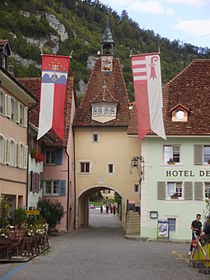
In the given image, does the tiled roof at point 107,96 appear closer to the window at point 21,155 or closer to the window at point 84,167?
the window at point 84,167

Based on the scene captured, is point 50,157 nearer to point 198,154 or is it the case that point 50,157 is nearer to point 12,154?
point 198,154

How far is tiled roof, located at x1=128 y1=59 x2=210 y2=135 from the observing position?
117 feet

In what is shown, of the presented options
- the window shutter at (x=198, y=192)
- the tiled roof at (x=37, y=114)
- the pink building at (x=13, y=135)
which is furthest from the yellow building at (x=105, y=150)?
the pink building at (x=13, y=135)

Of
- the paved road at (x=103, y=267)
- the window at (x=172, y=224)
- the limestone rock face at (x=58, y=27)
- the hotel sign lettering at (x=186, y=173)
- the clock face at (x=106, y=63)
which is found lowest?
the paved road at (x=103, y=267)

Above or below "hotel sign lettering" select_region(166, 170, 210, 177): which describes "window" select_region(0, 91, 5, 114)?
above

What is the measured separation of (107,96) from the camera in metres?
46.7

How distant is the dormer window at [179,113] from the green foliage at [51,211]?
10064mm

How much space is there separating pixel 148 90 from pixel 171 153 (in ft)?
40.2

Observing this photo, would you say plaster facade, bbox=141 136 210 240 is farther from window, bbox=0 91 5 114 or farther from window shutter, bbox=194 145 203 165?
window, bbox=0 91 5 114

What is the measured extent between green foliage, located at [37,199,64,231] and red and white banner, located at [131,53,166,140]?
15.6 meters

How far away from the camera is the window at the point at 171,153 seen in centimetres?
3606

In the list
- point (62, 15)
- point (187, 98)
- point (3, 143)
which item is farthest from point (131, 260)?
point (62, 15)

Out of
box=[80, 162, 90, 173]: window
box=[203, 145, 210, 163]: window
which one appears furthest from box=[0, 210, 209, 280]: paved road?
box=[80, 162, 90, 173]: window

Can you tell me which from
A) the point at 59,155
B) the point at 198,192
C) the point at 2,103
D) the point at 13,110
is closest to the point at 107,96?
the point at 59,155
